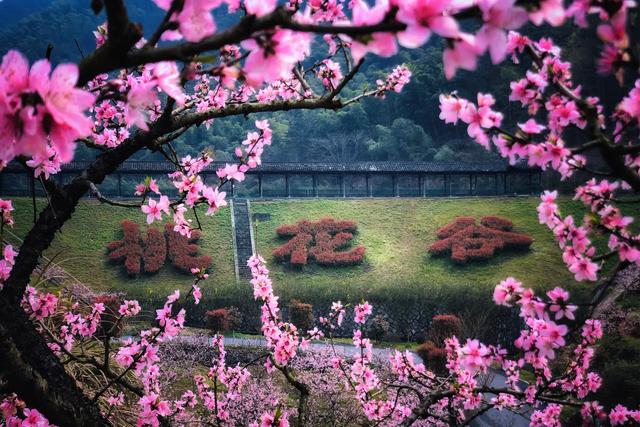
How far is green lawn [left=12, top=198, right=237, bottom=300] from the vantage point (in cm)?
1576

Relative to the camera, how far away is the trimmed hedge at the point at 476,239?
1711 cm

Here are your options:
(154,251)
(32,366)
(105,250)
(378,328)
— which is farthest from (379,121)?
(32,366)

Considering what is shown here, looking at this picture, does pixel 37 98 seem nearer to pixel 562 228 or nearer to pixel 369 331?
pixel 562 228

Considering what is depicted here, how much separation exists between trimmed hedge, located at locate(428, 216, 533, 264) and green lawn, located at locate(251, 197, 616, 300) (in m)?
0.37

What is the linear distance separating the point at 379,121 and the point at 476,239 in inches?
957

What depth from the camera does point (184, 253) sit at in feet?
57.2

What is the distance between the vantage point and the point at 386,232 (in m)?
20.0

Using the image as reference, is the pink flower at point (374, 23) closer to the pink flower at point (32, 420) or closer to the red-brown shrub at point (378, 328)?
the pink flower at point (32, 420)

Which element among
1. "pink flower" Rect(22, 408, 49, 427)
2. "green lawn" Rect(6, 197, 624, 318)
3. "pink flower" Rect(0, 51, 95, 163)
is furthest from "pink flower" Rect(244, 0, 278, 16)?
"green lawn" Rect(6, 197, 624, 318)

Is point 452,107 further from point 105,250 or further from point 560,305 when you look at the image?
point 105,250

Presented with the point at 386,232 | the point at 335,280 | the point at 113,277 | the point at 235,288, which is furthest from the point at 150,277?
the point at 386,232

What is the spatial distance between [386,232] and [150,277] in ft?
34.0

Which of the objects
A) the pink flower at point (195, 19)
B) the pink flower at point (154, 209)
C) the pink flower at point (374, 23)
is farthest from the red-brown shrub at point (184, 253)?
the pink flower at point (374, 23)

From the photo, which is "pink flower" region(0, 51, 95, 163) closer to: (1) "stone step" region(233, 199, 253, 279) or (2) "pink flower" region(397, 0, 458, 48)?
(2) "pink flower" region(397, 0, 458, 48)
